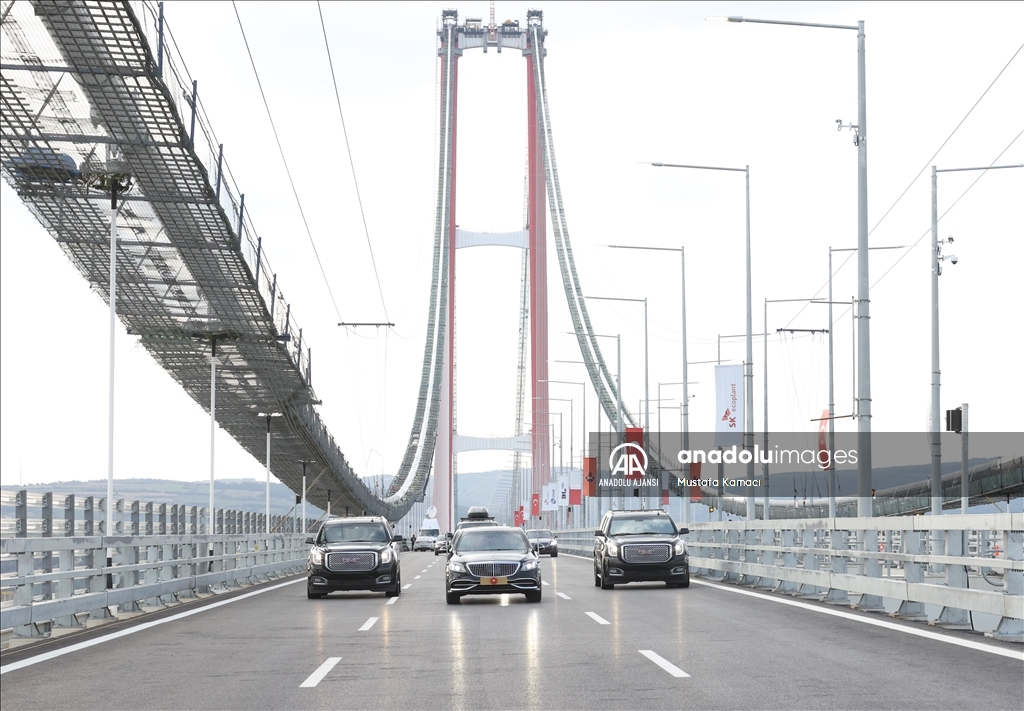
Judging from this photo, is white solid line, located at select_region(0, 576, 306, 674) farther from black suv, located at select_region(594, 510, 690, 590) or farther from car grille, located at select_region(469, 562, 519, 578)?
black suv, located at select_region(594, 510, 690, 590)

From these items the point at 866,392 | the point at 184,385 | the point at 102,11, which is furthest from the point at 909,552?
the point at 184,385

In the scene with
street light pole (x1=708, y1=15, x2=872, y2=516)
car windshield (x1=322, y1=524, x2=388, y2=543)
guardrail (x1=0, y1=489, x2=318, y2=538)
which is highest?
street light pole (x1=708, y1=15, x2=872, y2=516)

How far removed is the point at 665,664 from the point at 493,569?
11022mm

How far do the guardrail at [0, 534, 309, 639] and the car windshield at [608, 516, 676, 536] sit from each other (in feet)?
25.6

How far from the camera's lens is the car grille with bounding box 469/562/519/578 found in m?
23.3

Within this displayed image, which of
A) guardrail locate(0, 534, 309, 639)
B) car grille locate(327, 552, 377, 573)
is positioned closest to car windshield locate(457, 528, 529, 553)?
car grille locate(327, 552, 377, 573)

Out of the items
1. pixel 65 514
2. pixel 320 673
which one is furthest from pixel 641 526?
pixel 320 673

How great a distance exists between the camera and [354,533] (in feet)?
89.6

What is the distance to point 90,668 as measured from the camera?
41.3 feet

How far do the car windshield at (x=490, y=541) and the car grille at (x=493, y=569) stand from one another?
3.07 ft

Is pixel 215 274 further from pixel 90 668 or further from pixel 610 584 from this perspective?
pixel 90 668

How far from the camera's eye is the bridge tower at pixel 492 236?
96.3 m

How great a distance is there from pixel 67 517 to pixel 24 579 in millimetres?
8379

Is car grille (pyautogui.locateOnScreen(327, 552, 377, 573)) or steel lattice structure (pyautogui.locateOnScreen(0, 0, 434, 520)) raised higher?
steel lattice structure (pyautogui.locateOnScreen(0, 0, 434, 520))
